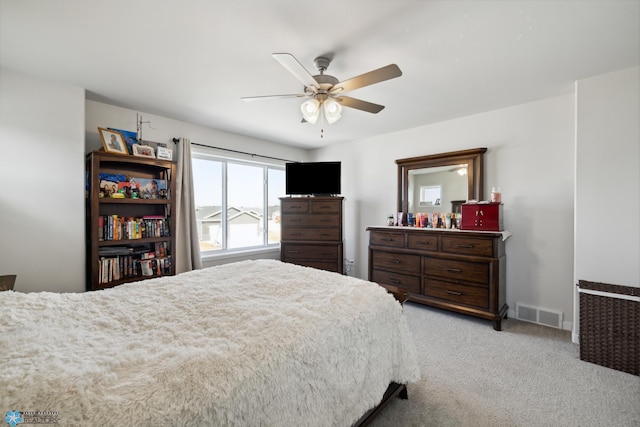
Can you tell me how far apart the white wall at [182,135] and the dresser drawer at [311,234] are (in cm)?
65

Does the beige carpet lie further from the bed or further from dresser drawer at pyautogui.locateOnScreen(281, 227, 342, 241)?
dresser drawer at pyautogui.locateOnScreen(281, 227, 342, 241)

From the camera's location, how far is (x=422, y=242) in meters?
3.14

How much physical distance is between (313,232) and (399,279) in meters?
1.45

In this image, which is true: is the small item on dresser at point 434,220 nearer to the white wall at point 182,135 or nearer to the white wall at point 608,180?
the white wall at point 608,180

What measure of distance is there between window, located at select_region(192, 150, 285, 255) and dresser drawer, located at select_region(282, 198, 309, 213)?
69 cm

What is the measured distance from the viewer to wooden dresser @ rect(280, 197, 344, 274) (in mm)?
3936

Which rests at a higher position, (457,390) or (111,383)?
(111,383)

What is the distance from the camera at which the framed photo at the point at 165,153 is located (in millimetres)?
2996

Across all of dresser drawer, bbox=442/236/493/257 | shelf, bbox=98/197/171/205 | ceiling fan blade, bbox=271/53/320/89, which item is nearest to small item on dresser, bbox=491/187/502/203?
dresser drawer, bbox=442/236/493/257

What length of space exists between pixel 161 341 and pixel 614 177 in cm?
351

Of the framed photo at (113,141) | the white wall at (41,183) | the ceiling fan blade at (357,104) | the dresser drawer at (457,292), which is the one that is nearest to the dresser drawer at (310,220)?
the dresser drawer at (457,292)

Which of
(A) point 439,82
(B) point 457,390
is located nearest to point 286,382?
(B) point 457,390

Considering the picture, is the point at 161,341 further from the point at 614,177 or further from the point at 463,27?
the point at 614,177

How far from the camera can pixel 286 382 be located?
3.03 ft
